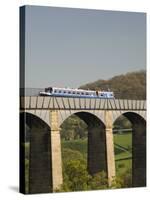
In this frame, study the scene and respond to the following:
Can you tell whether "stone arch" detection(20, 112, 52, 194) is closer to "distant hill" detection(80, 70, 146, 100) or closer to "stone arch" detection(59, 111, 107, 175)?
"stone arch" detection(59, 111, 107, 175)

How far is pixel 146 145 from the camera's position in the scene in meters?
14.0

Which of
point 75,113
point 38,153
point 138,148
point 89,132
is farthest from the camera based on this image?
point 138,148

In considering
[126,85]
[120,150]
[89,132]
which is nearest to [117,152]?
[120,150]

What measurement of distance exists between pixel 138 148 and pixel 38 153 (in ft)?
6.01

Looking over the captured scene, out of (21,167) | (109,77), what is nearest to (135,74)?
(109,77)

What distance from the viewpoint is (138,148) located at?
13891 millimetres

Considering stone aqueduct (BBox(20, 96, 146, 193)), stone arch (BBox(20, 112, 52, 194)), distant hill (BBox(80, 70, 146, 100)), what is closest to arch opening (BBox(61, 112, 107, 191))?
stone aqueduct (BBox(20, 96, 146, 193))

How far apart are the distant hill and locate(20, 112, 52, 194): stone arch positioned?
1.00m

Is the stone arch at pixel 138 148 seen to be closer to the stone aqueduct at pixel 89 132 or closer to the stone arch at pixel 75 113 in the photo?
the stone aqueduct at pixel 89 132

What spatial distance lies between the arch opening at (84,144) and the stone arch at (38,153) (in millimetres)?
262

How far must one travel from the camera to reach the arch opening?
1323 cm

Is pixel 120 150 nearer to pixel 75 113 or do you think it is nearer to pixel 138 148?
pixel 138 148

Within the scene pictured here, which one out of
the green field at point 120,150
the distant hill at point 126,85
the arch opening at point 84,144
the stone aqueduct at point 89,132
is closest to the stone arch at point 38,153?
the stone aqueduct at point 89,132

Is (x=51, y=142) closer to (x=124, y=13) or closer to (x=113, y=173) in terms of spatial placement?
(x=113, y=173)
